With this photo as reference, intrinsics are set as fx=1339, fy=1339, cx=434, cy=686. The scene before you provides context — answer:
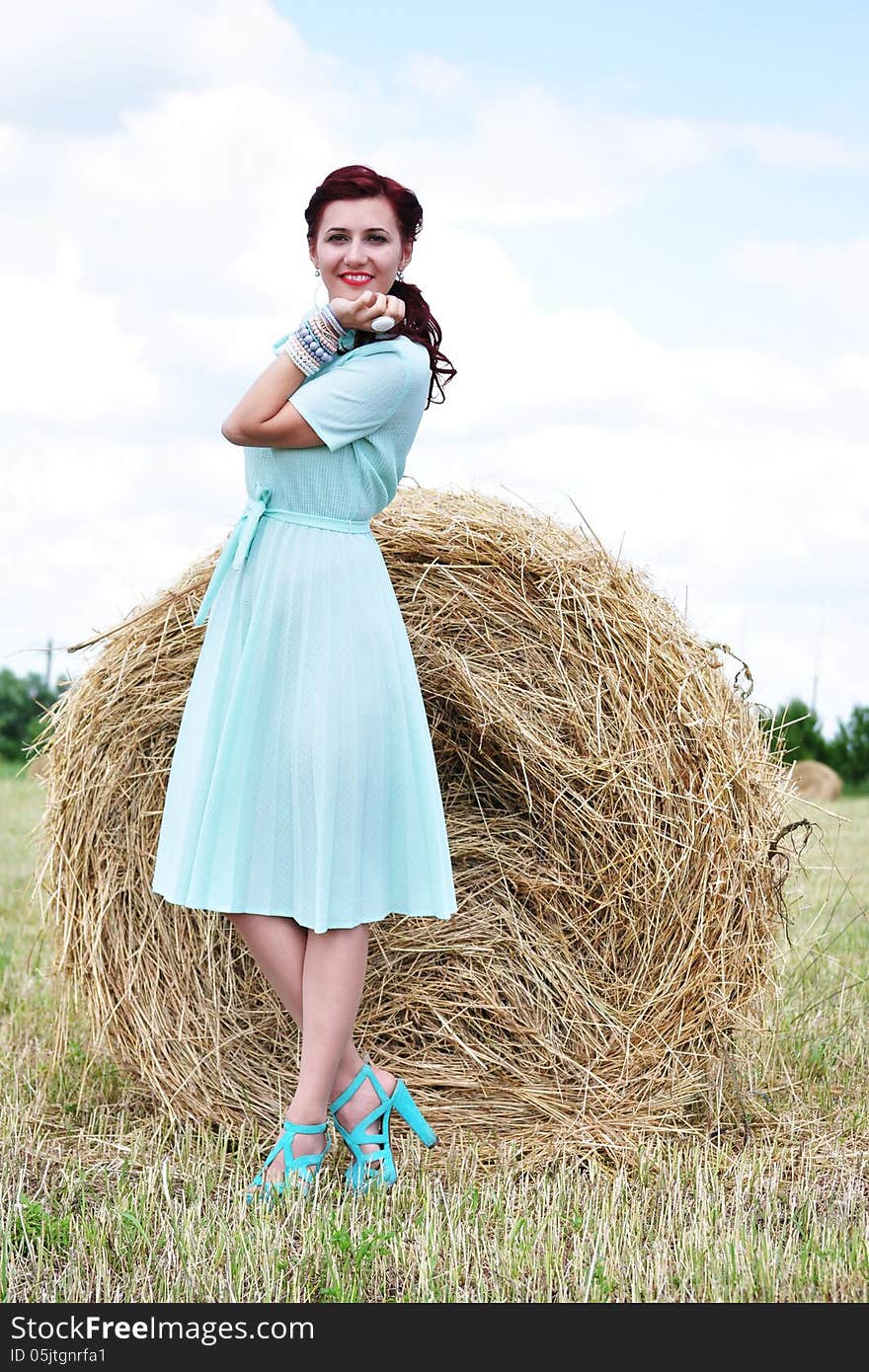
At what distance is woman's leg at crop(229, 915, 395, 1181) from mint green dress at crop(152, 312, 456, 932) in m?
0.07

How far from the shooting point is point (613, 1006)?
341 centimetres

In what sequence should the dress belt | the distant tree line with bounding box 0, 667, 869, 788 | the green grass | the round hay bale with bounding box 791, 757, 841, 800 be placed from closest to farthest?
the green grass
the dress belt
the round hay bale with bounding box 791, 757, 841, 800
the distant tree line with bounding box 0, 667, 869, 788

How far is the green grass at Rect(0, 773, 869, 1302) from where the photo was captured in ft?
7.64

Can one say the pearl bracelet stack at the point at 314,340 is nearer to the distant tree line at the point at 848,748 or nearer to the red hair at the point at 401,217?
the red hair at the point at 401,217

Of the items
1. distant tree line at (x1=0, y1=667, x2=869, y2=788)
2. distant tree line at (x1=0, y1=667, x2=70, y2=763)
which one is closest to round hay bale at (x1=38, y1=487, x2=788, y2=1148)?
distant tree line at (x1=0, y1=667, x2=869, y2=788)

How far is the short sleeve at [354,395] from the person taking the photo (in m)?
2.56

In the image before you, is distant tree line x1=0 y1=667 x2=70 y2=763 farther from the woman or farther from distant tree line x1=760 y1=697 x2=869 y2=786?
the woman

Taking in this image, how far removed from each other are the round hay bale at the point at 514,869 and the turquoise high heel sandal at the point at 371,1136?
16.9 inches

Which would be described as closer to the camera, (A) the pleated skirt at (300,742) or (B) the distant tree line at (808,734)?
(A) the pleated skirt at (300,742)

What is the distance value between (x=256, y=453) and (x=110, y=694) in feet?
3.25

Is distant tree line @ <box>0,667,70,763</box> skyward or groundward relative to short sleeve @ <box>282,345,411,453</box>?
skyward

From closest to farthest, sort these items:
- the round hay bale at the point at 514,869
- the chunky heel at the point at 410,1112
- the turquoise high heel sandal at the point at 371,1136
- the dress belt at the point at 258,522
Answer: the dress belt at the point at 258,522, the turquoise high heel sandal at the point at 371,1136, the chunky heel at the point at 410,1112, the round hay bale at the point at 514,869

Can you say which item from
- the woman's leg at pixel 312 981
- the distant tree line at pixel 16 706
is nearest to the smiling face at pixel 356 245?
the woman's leg at pixel 312 981

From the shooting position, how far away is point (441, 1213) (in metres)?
2.64
